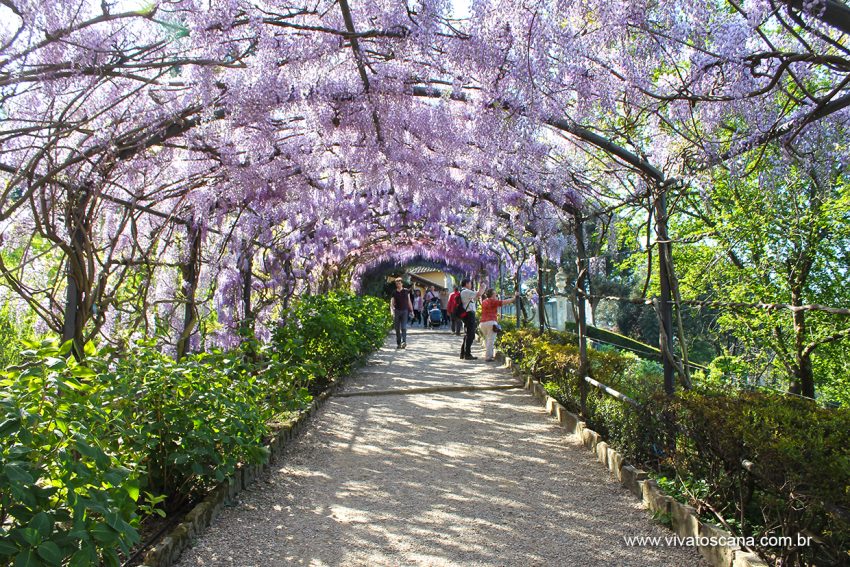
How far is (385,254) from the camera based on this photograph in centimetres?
2252

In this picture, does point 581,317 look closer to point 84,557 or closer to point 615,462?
point 615,462

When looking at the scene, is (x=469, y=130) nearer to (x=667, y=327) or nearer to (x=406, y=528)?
(x=667, y=327)

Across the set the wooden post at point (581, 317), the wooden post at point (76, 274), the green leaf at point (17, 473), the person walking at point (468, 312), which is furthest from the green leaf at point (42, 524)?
the person walking at point (468, 312)

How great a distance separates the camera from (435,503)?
3523mm

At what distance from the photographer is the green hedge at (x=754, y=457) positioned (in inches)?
85.3

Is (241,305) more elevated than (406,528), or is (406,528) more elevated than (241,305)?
(241,305)

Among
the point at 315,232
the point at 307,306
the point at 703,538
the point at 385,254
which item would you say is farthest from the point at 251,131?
the point at 385,254

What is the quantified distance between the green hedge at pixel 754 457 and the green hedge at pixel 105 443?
85.1 inches

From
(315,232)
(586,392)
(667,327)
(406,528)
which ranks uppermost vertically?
(315,232)

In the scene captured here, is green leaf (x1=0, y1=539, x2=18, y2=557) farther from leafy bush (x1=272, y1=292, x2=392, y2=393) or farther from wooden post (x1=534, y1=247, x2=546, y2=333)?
wooden post (x1=534, y1=247, x2=546, y2=333)

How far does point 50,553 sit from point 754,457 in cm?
239

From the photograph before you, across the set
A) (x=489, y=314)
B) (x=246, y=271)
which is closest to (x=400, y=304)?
(x=489, y=314)

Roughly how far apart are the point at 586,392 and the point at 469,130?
7.87 feet

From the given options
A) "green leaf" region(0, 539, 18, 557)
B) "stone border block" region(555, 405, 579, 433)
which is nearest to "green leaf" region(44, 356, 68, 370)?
"green leaf" region(0, 539, 18, 557)
